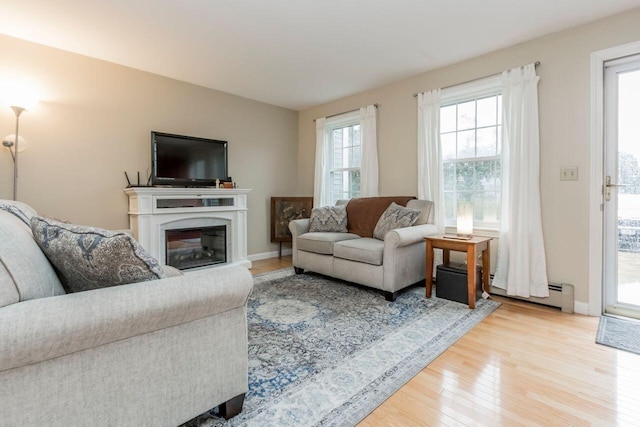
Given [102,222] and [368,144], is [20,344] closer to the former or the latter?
[102,222]

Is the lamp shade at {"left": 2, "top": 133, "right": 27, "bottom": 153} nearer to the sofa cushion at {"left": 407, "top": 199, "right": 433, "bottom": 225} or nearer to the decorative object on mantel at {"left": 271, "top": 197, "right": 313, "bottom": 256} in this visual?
the decorative object on mantel at {"left": 271, "top": 197, "right": 313, "bottom": 256}

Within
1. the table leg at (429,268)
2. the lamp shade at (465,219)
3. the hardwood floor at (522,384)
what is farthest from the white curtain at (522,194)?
the table leg at (429,268)

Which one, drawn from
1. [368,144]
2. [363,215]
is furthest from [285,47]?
[363,215]

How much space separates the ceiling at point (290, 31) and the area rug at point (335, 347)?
2384 millimetres

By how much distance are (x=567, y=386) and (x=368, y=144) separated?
3.18 metres

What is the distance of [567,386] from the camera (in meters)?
1.58

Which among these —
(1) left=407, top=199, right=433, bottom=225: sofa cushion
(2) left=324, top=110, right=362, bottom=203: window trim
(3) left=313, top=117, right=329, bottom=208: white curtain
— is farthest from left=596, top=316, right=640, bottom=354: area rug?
(3) left=313, top=117, right=329, bottom=208: white curtain

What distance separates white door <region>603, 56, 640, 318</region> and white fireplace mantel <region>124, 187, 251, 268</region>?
12.4 feet

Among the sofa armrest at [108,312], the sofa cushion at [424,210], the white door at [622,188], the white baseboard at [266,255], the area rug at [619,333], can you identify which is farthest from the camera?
the white baseboard at [266,255]

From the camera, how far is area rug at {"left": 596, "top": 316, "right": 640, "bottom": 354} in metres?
2.00

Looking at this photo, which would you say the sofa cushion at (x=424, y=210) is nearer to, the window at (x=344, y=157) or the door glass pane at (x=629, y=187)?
the window at (x=344, y=157)

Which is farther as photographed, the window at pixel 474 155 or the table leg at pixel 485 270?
the window at pixel 474 155

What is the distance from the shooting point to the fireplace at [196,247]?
377cm

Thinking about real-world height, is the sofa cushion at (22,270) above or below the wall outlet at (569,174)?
below
